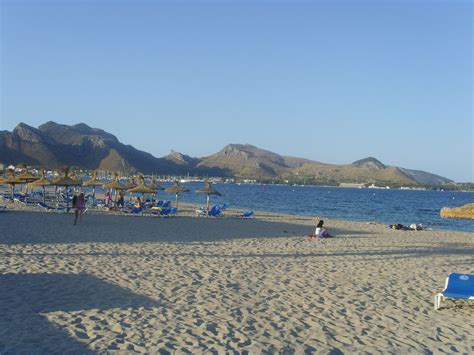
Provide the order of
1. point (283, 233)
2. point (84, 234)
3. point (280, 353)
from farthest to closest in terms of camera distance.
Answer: point (283, 233) < point (84, 234) < point (280, 353)

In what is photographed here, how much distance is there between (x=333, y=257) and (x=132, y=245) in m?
5.25

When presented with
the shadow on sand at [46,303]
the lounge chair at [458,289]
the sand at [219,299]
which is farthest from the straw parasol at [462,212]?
the shadow on sand at [46,303]

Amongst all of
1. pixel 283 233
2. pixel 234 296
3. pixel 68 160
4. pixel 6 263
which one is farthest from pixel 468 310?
pixel 68 160

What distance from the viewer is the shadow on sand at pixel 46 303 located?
5.01m

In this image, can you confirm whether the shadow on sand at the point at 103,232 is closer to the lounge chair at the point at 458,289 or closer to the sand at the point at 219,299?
the sand at the point at 219,299

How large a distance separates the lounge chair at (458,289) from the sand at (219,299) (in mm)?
228

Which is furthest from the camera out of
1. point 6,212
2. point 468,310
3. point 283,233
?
point 6,212

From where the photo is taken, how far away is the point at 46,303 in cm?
656

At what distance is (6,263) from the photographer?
9219 mm

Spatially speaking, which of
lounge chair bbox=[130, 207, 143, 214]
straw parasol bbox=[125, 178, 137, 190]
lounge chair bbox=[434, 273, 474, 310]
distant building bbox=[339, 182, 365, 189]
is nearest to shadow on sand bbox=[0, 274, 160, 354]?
lounge chair bbox=[434, 273, 474, 310]

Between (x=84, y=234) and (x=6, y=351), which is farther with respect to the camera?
(x=84, y=234)

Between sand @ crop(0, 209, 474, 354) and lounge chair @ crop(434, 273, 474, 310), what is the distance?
23 cm

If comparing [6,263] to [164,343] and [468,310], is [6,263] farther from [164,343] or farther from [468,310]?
[468,310]

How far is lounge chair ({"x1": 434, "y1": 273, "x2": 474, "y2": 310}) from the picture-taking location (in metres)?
7.00
